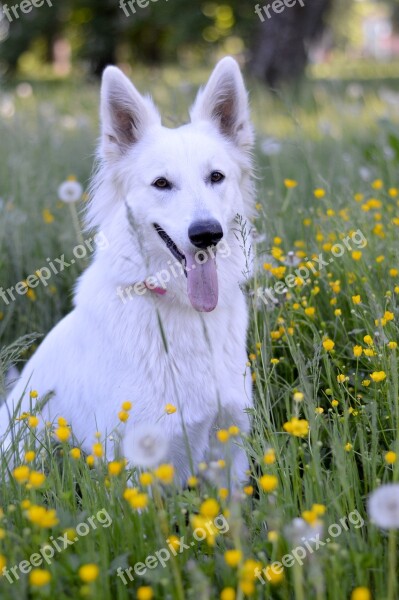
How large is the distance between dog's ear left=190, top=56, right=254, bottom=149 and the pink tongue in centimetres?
82

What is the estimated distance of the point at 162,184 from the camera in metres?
2.93

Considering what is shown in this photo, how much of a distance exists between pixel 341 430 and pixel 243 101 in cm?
170

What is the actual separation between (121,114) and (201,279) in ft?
3.07

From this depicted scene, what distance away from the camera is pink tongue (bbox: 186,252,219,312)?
279cm

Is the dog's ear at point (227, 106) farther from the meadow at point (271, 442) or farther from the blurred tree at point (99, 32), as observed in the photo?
the blurred tree at point (99, 32)

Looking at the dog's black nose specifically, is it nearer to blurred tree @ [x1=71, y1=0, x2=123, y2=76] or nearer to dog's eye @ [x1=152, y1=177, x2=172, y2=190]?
dog's eye @ [x1=152, y1=177, x2=172, y2=190]

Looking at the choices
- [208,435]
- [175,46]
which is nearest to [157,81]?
[208,435]

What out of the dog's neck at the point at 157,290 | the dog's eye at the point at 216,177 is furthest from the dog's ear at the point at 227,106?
the dog's neck at the point at 157,290

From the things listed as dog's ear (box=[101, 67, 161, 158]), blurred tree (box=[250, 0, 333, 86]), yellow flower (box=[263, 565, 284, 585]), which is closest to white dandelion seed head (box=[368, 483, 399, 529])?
yellow flower (box=[263, 565, 284, 585])

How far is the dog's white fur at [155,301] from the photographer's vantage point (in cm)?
271

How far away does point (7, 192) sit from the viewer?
210 inches

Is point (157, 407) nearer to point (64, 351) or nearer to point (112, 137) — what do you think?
point (64, 351)

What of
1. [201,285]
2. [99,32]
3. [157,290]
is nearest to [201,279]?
[201,285]

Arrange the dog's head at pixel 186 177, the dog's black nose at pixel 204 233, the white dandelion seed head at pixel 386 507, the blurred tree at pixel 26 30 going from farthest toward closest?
the blurred tree at pixel 26 30 → the dog's head at pixel 186 177 → the dog's black nose at pixel 204 233 → the white dandelion seed head at pixel 386 507
